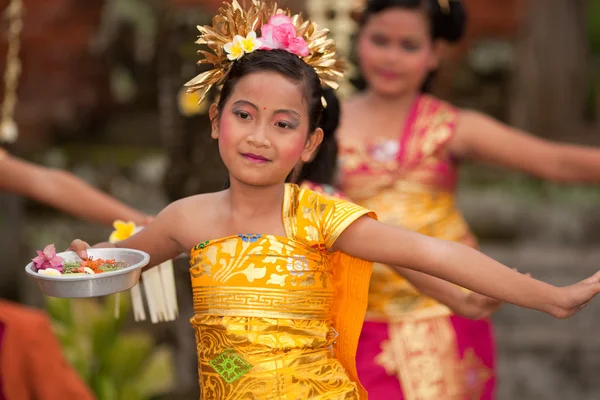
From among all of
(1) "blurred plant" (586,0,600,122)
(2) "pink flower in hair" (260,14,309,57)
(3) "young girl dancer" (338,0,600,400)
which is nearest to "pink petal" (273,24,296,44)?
(2) "pink flower in hair" (260,14,309,57)

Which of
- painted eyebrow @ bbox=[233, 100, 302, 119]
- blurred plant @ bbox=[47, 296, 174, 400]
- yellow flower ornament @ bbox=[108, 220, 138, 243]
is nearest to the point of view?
painted eyebrow @ bbox=[233, 100, 302, 119]

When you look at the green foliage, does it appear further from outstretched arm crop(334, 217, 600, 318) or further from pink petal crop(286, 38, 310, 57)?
outstretched arm crop(334, 217, 600, 318)

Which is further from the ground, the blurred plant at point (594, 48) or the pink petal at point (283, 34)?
the pink petal at point (283, 34)

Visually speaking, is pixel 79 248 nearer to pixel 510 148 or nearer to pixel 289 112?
pixel 289 112

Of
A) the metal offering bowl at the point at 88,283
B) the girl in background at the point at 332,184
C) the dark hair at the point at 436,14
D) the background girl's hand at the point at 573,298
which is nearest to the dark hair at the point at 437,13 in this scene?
the dark hair at the point at 436,14

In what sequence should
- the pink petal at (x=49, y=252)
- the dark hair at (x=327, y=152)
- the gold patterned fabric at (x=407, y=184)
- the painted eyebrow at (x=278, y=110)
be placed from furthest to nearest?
1. the gold patterned fabric at (x=407, y=184)
2. the dark hair at (x=327, y=152)
3. the painted eyebrow at (x=278, y=110)
4. the pink petal at (x=49, y=252)

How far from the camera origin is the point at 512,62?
7590mm

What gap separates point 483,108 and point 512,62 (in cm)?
39

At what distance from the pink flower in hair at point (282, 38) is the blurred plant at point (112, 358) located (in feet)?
9.40

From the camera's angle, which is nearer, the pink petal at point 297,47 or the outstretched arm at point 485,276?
the outstretched arm at point 485,276

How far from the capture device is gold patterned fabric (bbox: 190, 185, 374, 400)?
2.68m

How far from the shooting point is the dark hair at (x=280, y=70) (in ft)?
8.95

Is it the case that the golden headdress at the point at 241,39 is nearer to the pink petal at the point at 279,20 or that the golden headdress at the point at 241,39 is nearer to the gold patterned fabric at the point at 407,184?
the pink petal at the point at 279,20

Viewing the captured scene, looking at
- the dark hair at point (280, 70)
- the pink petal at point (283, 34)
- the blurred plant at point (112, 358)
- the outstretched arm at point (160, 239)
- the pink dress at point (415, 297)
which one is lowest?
the blurred plant at point (112, 358)
